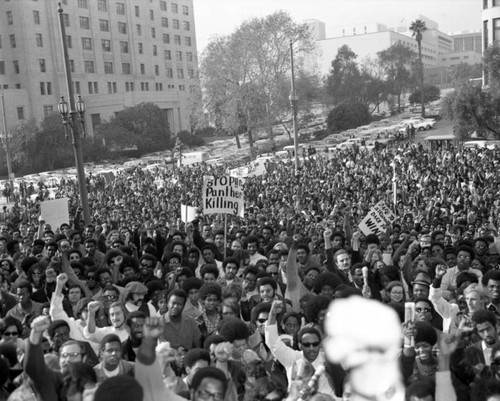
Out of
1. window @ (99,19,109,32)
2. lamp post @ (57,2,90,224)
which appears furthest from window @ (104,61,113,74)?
lamp post @ (57,2,90,224)

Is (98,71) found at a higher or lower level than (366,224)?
higher

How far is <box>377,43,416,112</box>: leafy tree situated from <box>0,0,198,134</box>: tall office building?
23043 millimetres

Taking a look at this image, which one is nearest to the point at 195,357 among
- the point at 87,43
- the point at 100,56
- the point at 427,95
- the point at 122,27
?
the point at 87,43

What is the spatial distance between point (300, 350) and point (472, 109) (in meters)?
29.4

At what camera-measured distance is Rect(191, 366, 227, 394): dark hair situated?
3568 millimetres

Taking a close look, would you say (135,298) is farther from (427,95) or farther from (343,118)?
(427,95)

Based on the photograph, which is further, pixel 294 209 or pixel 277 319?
pixel 294 209

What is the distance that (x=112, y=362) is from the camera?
4137 millimetres

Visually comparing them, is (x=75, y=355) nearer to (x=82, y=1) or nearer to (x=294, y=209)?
(x=294, y=209)

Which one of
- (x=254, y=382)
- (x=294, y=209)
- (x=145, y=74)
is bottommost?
(x=294, y=209)

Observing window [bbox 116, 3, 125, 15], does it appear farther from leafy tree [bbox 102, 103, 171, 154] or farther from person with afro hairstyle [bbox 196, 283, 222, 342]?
person with afro hairstyle [bbox 196, 283, 222, 342]

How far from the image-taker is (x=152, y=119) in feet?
185

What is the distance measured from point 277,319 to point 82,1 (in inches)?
2502

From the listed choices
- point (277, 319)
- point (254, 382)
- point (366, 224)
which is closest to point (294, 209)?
point (366, 224)
